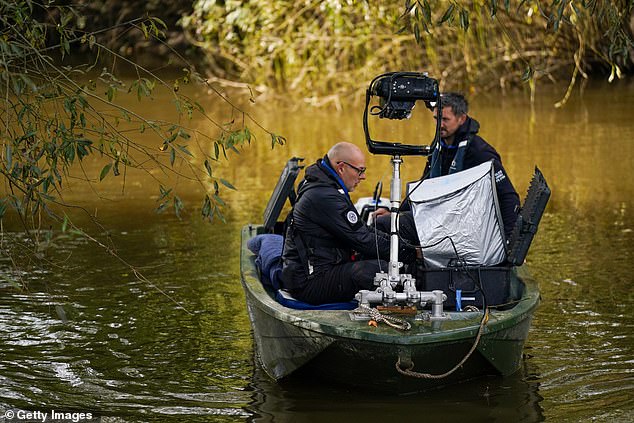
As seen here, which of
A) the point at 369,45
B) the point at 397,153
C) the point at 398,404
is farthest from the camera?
the point at 369,45

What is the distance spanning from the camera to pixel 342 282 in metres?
7.43

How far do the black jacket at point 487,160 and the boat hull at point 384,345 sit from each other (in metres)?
0.86

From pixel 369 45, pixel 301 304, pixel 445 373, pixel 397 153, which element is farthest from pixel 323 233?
pixel 369 45

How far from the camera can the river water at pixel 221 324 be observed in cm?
720

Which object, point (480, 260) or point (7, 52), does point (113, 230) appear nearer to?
point (480, 260)

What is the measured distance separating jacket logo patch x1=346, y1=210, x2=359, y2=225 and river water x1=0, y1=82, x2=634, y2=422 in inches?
36.5

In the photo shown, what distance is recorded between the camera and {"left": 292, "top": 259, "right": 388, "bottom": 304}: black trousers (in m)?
7.36

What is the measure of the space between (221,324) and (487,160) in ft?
6.89

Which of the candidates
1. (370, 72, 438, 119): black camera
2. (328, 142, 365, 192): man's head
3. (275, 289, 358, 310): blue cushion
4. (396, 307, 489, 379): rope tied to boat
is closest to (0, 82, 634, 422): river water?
(396, 307, 489, 379): rope tied to boat

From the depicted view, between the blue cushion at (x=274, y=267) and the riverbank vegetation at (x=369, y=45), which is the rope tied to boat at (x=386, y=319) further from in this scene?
the riverbank vegetation at (x=369, y=45)

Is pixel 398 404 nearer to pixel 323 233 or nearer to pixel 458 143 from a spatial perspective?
pixel 323 233

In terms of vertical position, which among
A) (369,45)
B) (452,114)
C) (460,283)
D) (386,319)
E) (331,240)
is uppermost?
(369,45)

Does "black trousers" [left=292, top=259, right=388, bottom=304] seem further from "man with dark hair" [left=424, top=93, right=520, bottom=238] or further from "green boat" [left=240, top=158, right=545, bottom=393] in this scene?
"man with dark hair" [left=424, top=93, right=520, bottom=238]

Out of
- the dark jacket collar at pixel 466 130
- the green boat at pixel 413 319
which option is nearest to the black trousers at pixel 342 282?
the green boat at pixel 413 319
